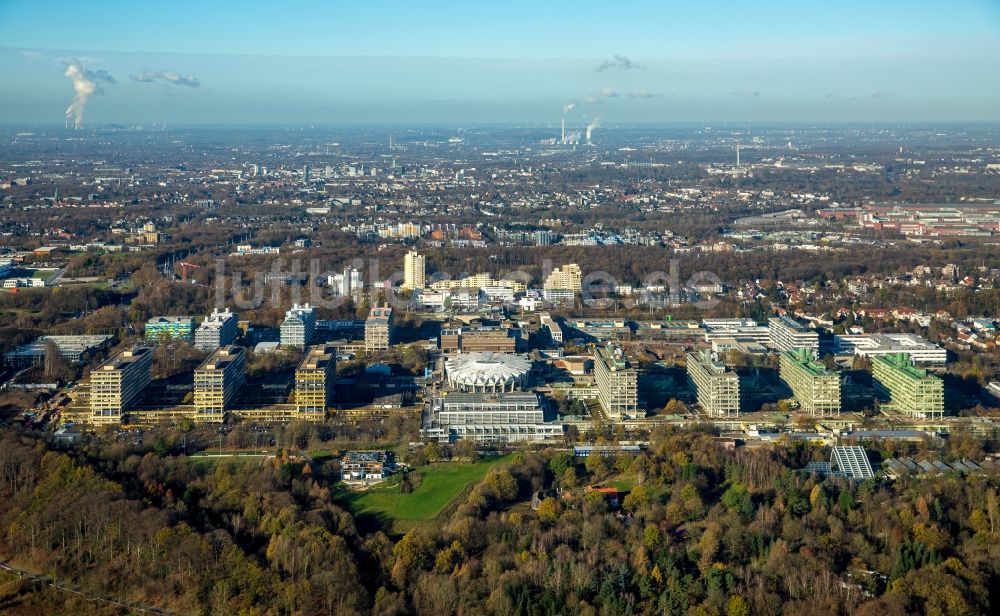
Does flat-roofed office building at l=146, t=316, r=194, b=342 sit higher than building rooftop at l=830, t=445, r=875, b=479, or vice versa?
flat-roofed office building at l=146, t=316, r=194, b=342

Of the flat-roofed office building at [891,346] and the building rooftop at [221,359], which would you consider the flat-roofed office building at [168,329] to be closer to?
the building rooftop at [221,359]

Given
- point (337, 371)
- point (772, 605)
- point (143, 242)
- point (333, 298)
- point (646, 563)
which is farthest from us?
point (143, 242)

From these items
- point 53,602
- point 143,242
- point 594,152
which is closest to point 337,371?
point 53,602

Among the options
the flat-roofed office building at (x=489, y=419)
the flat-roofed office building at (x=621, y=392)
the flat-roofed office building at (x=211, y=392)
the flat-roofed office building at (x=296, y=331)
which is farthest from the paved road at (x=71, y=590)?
the flat-roofed office building at (x=296, y=331)

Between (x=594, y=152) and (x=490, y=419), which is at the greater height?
(x=594, y=152)

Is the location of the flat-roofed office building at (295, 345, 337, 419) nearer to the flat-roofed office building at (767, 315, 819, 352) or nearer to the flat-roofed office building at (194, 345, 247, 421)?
the flat-roofed office building at (194, 345, 247, 421)

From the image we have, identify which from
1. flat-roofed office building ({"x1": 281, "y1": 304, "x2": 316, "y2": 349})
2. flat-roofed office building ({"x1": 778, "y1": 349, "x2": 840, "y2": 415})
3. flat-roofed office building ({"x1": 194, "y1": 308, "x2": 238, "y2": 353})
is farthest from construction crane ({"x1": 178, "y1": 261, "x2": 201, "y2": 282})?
flat-roofed office building ({"x1": 778, "y1": 349, "x2": 840, "y2": 415})

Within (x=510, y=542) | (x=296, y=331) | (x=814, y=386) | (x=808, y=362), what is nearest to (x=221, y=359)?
(x=296, y=331)

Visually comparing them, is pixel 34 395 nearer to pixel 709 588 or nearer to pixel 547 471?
pixel 547 471
